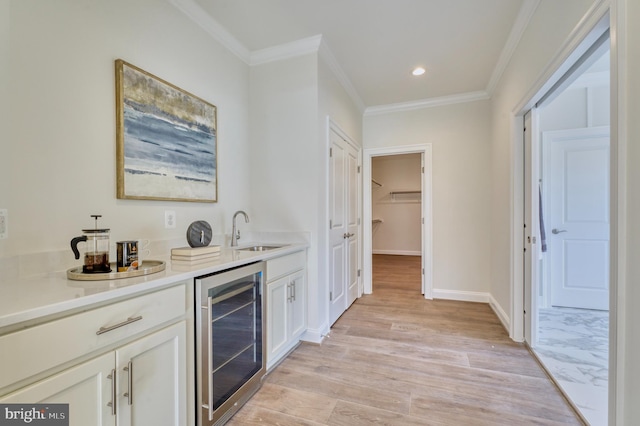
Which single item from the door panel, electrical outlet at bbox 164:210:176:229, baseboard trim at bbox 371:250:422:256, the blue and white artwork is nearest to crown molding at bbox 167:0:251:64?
the blue and white artwork

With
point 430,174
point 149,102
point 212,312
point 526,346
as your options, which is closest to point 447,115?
point 430,174

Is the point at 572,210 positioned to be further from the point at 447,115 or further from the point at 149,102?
the point at 149,102

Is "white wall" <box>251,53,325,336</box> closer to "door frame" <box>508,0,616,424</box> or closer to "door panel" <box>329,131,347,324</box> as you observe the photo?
"door panel" <box>329,131,347,324</box>

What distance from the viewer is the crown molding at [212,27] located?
2025 mm

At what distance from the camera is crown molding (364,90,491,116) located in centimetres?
364

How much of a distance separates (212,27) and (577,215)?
4.22 m

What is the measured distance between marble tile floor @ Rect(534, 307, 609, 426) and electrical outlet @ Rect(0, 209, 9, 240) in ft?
9.94

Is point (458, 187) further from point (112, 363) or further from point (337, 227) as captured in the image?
point (112, 363)

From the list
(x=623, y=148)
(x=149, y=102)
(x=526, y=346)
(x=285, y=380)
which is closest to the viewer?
(x=623, y=148)

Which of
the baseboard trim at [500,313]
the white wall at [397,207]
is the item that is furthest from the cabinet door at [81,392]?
the white wall at [397,207]

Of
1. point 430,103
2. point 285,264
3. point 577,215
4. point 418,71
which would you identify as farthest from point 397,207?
point 285,264

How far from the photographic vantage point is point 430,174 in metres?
3.89

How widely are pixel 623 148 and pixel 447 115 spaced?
297 centimetres

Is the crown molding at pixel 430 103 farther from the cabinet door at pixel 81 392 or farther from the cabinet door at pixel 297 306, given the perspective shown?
the cabinet door at pixel 81 392
